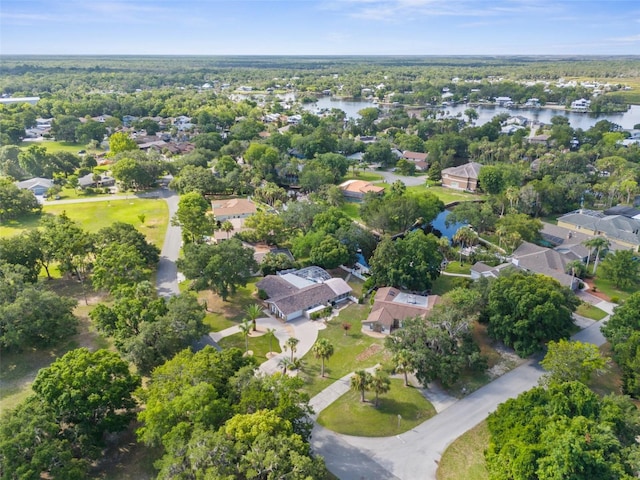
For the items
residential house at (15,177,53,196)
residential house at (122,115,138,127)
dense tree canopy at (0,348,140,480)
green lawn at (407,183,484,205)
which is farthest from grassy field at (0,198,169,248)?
residential house at (122,115,138,127)

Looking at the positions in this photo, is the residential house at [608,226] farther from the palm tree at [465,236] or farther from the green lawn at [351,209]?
the green lawn at [351,209]

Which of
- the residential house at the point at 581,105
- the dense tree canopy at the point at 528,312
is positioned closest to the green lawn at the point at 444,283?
the dense tree canopy at the point at 528,312

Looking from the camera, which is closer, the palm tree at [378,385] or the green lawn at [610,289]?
the palm tree at [378,385]

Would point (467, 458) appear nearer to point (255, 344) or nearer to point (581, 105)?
point (255, 344)

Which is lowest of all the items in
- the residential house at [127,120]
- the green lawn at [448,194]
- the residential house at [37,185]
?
the green lawn at [448,194]

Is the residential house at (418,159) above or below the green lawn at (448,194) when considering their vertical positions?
above

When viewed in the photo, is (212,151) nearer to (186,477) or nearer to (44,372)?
(44,372)

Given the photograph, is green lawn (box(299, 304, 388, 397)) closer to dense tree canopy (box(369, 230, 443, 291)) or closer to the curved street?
the curved street
